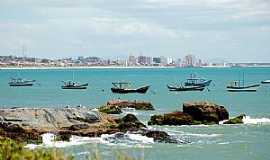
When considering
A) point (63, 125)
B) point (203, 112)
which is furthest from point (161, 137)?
point (203, 112)

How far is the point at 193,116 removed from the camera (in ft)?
161

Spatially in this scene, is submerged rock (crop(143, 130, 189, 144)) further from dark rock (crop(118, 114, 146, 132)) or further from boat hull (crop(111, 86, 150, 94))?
boat hull (crop(111, 86, 150, 94))

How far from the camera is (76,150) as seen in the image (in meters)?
32.2

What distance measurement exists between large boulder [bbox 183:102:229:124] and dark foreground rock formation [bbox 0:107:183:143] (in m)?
5.83

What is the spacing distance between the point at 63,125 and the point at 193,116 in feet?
39.3

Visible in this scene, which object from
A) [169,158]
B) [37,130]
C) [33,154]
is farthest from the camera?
[37,130]

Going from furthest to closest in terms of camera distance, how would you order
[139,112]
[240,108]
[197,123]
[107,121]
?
[240,108] → [139,112] → [197,123] → [107,121]

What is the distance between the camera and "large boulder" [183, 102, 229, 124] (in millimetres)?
48625

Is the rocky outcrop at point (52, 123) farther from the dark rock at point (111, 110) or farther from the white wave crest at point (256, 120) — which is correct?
the dark rock at point (111, 110)

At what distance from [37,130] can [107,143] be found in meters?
4.70

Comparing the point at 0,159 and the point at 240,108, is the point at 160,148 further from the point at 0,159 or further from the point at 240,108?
the point at 240,108

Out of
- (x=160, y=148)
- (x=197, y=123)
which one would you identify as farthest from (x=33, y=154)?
(x=197, y=123)

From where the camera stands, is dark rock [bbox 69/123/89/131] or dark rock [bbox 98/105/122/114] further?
dark rock [bbox 98/105/122/114]

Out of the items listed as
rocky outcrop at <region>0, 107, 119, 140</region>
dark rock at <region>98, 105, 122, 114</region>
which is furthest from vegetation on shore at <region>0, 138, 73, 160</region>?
dark rock at <region>98, 105, 122, 114</region>
